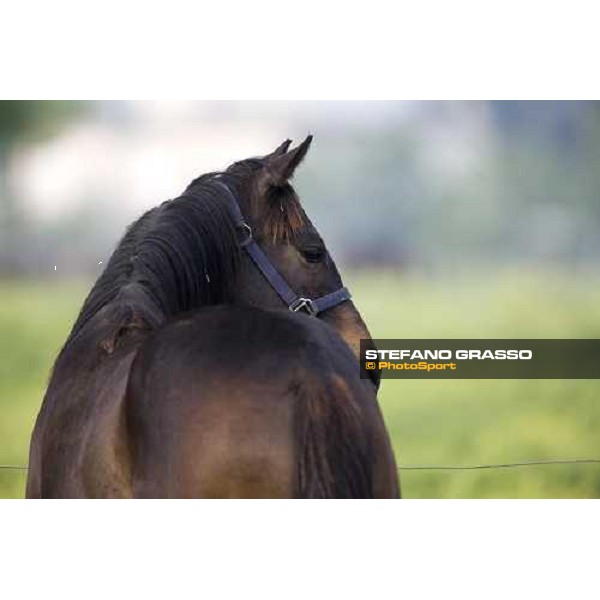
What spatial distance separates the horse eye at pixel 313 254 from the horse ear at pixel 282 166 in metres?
0.25

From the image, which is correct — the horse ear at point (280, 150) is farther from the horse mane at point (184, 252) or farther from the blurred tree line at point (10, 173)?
the blurred tree line at point (10, 173)

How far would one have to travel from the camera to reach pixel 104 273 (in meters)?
3.01

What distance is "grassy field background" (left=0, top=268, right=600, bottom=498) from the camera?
390cm

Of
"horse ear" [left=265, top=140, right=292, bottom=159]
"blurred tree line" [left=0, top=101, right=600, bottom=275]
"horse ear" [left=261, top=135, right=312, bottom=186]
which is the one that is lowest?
"horse ear" [left=261, top=135, right=312, bottom=186]

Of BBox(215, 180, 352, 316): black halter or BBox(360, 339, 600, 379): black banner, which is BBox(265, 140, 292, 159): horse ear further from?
BBox(360, 339, 600, 379): black banner

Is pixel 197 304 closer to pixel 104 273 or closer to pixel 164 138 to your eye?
pixel 104 273

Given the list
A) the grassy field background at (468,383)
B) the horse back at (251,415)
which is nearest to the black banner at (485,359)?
the grassy field background at (468,383)

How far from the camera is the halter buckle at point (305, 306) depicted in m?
3.14

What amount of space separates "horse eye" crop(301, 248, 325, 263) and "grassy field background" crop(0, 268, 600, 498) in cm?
81

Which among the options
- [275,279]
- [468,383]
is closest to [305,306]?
[275,279]

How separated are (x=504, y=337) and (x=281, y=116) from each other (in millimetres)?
1334

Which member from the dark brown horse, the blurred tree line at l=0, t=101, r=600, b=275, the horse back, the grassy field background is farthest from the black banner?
the horse back

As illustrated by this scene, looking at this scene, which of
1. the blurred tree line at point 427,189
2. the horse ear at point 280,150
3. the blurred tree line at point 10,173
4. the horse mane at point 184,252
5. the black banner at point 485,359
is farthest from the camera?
the blurred tree line at point 427,189

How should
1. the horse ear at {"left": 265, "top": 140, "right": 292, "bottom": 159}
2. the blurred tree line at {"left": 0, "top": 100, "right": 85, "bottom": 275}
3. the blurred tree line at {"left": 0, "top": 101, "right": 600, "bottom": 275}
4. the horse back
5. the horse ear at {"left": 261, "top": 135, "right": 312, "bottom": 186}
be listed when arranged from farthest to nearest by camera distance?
the blurred tree line at {"left": 0, "top": 101, "right": 600, "bottom": 275}, the blurred tree line at {"left": 0, "top": 100, "right": 85, "bottom": 275}, the horse ear at {"left": 265, "top": 140, "right": 292, "bottom": 159}, the horse ear at {"left": 261, "top": 135, "right": 312, "bottom": 186}, the horse back
